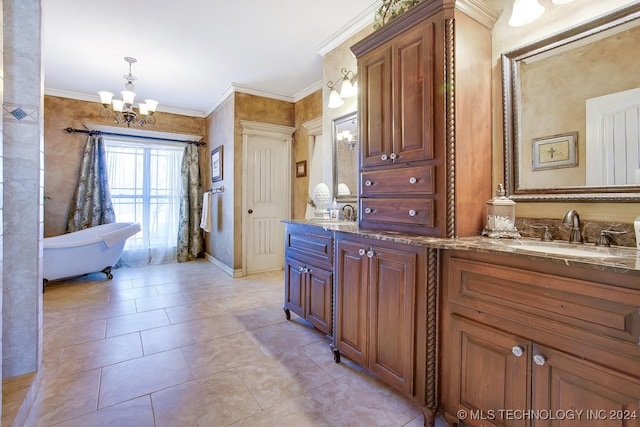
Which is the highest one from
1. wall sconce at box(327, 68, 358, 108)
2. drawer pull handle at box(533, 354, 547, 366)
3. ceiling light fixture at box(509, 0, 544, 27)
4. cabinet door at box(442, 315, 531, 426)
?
wall sconce at box(327, 68, 358, 108)

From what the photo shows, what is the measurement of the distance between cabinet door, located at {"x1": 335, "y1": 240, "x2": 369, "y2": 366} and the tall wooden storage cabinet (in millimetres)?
265

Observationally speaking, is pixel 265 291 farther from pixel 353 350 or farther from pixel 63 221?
pixel 63 221

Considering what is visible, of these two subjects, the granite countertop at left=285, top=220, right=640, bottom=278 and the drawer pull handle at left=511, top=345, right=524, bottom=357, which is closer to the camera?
the granite countertop at left=285, top=220, right=640, bottom=278

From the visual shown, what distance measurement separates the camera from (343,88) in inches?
103

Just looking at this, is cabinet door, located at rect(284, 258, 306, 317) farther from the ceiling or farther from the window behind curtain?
the window behind curtain

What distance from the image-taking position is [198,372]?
1.88 metres

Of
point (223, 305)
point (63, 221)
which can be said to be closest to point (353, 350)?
point (223, 305)

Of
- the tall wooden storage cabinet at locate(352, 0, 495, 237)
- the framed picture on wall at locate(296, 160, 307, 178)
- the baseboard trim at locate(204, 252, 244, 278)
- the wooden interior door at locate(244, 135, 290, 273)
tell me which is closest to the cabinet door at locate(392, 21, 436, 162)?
the tall wooden storage cabinet at locate(352, 0, 495, 237)

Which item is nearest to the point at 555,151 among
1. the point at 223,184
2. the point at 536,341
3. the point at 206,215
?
the point at 536,341

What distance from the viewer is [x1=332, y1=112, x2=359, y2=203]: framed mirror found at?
2672mm

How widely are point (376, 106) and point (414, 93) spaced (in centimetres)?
30

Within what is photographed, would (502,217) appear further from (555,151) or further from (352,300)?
(352,300)

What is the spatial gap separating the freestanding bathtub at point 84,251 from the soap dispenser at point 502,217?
14.1ft

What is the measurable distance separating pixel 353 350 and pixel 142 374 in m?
1.33
